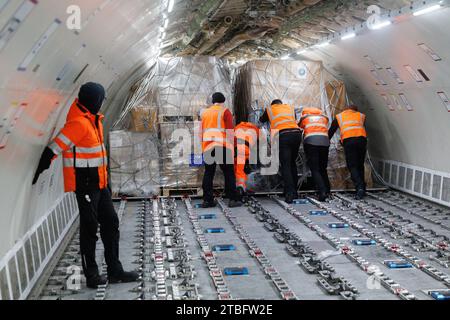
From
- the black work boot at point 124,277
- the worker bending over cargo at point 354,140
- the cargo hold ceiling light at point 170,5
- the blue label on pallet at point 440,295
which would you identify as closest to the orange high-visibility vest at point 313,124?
Answer: the worker bending over cargo at point 354,140

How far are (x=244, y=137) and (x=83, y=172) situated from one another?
537 centimetres

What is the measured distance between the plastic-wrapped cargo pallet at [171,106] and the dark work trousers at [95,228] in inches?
193

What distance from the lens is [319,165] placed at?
10.8 metres

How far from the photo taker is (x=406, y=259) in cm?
672

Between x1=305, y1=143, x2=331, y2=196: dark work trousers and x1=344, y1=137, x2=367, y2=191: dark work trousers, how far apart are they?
0.41 m

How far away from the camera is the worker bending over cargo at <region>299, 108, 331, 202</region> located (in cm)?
1035

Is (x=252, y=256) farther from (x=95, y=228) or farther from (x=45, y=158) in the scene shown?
(x=45, y=158)

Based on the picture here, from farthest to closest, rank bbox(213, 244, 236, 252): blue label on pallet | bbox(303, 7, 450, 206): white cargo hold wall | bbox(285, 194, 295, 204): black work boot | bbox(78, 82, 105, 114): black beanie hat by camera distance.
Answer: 1. bbox(285, 194, 295, 204): black work boot
2. bbox(303, 7, 450, 206): white cargo hold wall
3. bbox(213, 244, 236, 252): blue label on pallet
4. bbox(78, 82, 105, 114): black beanie hat

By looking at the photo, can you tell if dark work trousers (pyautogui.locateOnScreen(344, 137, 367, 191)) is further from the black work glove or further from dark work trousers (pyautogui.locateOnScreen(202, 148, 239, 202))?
the black work glove

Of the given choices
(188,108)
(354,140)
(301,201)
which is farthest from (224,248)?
(188,108)

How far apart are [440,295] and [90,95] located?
4009 mm

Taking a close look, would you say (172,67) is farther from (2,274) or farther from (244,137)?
(2,274)

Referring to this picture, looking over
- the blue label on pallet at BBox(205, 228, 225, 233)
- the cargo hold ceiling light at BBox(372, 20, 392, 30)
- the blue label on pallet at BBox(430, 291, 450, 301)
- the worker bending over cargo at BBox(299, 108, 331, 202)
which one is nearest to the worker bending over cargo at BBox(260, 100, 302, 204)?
the worker bending over cargo at BBox(299, 108, 331, 202)
